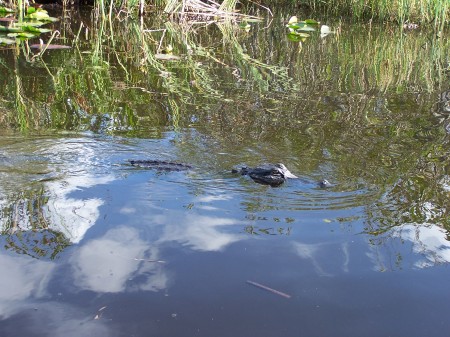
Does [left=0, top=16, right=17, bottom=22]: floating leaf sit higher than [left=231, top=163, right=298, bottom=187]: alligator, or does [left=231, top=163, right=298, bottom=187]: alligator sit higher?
[left=0, top=16, right=17, bottom=22]: floating leaf

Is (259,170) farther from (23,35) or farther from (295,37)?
(295,37)

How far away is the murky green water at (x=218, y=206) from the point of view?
2.91 meters

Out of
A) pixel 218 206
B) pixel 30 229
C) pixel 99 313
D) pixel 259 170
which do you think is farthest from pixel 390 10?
pixel 99 313

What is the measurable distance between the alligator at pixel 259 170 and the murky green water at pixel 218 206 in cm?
8

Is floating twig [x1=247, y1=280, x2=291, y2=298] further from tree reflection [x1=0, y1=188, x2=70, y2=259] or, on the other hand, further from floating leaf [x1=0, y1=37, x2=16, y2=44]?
floating leaf [x1=0, y1=37, x2=16, y2=44]

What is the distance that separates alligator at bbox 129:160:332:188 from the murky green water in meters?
0.08

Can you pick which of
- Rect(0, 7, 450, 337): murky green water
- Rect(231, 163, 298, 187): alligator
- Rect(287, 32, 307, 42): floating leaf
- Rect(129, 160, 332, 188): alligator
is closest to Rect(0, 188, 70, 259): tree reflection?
Rect(0, 7, 450, 337): murky green water

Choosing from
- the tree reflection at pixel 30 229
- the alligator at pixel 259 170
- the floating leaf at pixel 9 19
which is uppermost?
the floating leaf at pixel 9 19

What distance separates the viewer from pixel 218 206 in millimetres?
4012

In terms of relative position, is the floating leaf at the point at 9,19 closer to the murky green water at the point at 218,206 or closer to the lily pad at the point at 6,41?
the lily pad at the point at 6,41

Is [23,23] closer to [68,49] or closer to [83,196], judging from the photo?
[68,49]

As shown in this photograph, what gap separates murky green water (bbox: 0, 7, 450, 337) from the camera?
9.55 feet

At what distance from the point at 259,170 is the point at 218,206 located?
24.5 inches

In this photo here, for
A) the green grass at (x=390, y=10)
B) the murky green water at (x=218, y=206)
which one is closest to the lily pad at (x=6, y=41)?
the murky green water at (x=218, y=206)
